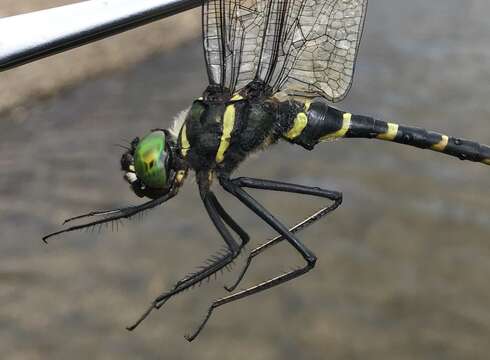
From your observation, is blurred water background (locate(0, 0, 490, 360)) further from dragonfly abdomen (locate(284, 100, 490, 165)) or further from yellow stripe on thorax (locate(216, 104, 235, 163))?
yellow stripe on thorax (locate(216, 104, 235, 163))

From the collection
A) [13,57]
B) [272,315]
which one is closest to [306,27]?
[13,57]

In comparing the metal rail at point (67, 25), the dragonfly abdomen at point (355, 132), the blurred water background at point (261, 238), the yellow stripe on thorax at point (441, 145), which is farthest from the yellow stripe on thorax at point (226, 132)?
the blurred water background at point (261, 238)

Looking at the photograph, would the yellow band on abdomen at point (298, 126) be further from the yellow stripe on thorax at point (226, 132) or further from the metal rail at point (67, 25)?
the metal rail at point (67, 25)

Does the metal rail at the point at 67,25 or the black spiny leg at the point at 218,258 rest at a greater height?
the metal rail at the point at 67,25

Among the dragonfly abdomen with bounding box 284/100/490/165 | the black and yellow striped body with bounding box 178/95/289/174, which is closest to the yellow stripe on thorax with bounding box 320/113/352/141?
the dragonfly abdomen with bounding box 284/100/490/165

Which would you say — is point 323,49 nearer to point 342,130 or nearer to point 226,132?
point 342,130
